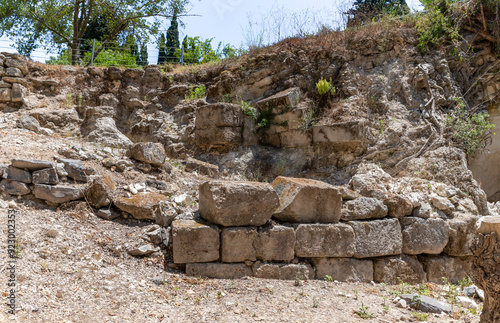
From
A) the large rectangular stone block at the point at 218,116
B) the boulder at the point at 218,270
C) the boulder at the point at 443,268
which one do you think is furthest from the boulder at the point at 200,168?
the boulder at the point at 443,268

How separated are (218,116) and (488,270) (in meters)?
5.72

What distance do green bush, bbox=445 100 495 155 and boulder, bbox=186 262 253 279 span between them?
5431 mm

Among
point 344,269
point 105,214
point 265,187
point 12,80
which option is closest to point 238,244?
point 265,187

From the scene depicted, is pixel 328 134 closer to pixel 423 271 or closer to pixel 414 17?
pixel 423 271

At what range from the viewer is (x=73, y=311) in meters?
3.36

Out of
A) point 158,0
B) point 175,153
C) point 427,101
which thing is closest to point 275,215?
point 175,153

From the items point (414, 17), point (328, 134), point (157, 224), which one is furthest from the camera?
point (414, 17)

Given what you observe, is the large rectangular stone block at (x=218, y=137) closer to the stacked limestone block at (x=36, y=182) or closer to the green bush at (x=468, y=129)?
the stacked limestone block at (x=36, y=182)

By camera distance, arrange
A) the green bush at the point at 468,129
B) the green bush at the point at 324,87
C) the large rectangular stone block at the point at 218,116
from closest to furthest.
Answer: the green bush at the point at 468,129 < the large rectangular stone block at the point at 218,116 < the green bush at the point at 324,87

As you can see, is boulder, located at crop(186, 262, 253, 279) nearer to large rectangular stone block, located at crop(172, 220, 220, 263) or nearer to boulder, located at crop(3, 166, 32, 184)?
large rectangular stone block, located at crop(172, 220, 220, 263)

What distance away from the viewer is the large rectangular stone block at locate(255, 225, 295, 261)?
15.6 feet

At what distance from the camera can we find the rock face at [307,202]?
16.5 ft

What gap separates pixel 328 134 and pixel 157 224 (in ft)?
13.9

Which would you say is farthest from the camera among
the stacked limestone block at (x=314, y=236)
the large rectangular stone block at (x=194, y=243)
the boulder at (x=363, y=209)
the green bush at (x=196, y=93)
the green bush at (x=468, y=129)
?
the green bush at (x=196, y=93)
